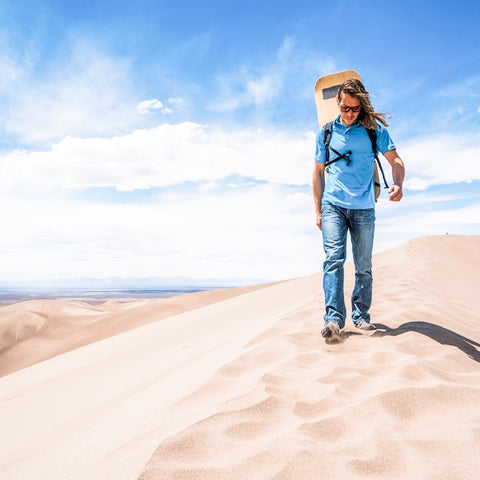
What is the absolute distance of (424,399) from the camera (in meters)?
1.92

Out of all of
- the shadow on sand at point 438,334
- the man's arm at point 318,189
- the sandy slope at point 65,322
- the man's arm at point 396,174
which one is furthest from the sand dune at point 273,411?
the sandy slope at point 65,322

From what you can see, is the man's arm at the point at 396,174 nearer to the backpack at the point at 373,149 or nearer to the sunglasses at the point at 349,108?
the backpack at the point at 373,149

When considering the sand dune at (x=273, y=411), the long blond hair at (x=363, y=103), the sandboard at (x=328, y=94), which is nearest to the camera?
the sand dune at (x=273, y=411)

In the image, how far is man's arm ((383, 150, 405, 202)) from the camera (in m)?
3.07

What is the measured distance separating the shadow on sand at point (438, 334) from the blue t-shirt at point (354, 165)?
988mm

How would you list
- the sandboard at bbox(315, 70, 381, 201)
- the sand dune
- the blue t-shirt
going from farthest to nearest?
the sandboard at bbox(315, 70, 381, 201) → the blue t-shirt → the sand dune

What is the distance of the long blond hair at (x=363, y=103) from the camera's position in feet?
10.1

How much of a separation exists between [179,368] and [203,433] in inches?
58.3

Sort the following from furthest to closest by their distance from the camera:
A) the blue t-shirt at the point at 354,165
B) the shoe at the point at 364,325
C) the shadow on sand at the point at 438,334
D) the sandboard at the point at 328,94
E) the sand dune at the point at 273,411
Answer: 1. the sandboard at the point at 328,94
2. the shoe at the point at 364,325
3. the blue t-shirt at the point at 354,165
4. the shadow on sand at the point at 438,334
5. the sand dune at the point at 273,411

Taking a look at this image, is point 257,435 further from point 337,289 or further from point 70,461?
point 337,289

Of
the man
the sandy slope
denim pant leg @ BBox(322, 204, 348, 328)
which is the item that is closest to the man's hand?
the man

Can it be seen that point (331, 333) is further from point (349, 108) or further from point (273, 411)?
point (349, 108)

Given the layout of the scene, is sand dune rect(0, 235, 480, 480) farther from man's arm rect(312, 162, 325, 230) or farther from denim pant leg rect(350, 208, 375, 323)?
man's arm rect(312, 162, 325, 230)

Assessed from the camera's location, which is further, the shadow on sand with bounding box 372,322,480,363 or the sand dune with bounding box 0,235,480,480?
the shadow on sand with bounding box 372,322,480,363
